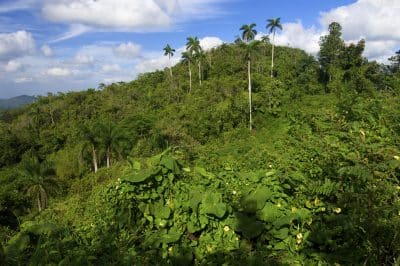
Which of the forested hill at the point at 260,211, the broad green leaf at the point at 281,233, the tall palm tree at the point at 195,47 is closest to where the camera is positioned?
the forested hill at the point at 260,211

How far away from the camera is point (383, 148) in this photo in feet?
12.1

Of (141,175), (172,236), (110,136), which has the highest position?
(141,175)

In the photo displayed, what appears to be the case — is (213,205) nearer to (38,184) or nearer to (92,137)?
(38,184)

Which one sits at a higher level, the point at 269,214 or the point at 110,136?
A: the point at 269,214

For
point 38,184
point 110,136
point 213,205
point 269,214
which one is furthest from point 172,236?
point 110,136

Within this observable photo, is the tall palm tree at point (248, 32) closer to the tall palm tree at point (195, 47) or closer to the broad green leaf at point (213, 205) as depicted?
the tall palm tree at point (195, 47)

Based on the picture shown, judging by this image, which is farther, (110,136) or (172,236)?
(110,136)

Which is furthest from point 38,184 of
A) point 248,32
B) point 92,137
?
point 248,32

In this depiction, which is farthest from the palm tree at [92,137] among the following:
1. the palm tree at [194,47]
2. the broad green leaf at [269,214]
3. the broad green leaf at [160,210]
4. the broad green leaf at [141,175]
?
the broad green leaf at [269,214]

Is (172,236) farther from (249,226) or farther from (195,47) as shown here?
(195,47)

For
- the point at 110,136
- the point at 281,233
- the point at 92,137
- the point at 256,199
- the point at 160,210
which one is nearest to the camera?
the point at 281,233

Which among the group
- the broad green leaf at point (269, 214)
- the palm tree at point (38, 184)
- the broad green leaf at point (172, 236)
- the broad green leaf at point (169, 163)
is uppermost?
the broad green leaf at point (169, 163)

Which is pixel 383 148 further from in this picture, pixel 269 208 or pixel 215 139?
pixel 215 139

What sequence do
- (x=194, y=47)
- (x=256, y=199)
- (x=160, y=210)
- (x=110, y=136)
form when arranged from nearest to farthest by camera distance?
1. (x=256, y=199)
2. (x=160, y=210)
3. (x=110, y=136)
4. (x=194, y=47)
